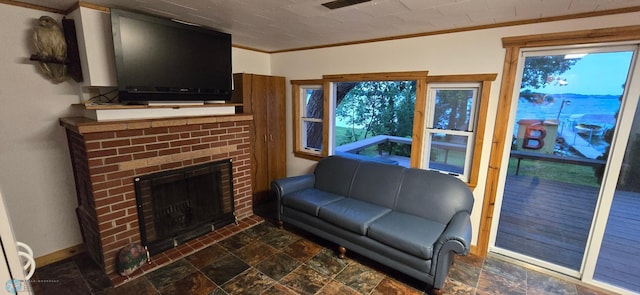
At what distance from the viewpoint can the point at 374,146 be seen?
5.37 metres

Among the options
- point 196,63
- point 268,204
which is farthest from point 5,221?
point 268,204

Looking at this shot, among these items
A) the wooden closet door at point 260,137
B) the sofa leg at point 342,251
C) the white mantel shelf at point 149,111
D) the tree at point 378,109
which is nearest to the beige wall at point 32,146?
the white mantel shelf at point 149,111

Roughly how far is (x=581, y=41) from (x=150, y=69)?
346cm

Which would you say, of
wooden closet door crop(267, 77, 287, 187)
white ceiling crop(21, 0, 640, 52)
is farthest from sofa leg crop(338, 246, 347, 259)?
white ceiling crop(21, 0, 640, 52)

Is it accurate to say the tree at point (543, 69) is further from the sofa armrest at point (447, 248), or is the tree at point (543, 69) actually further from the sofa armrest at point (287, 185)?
the sofa armrest at point (287, 185)

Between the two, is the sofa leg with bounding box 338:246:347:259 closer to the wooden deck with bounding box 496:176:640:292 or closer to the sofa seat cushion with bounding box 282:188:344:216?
the sofa seat cushion with bounding box 282:188:344:216

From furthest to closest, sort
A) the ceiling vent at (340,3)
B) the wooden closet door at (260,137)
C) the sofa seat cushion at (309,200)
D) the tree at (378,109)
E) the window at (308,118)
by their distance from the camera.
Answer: the tree at (378,109)
the window at (308,118)
the wooden closet door at (260,137)
the sofa seat cushion at (309,200)
the ceiling vent at (340,3)

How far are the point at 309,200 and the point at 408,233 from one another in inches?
41.9

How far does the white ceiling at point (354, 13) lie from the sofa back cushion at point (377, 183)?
56.4 inches

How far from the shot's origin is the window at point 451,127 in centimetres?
271

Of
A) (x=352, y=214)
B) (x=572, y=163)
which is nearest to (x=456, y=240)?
(x=352, y=214)

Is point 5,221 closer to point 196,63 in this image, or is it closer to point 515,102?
point 196,63

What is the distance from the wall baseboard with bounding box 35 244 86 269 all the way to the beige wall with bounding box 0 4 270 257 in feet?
0.11

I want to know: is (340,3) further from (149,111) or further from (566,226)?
(566,226)
